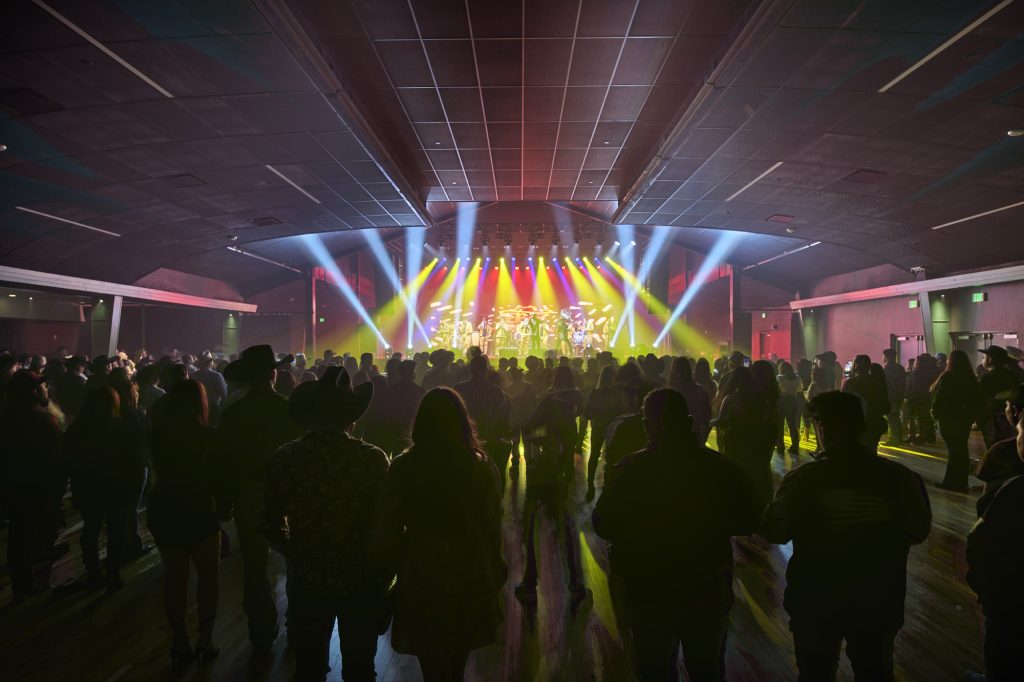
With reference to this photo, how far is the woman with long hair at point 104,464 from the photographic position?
3.53 metres

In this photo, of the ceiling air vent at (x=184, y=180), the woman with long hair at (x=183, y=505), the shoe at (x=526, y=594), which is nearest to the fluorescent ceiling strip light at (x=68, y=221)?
the ceiling air vent at (x=184, y=180)

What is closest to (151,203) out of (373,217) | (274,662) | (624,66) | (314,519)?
(373,217)

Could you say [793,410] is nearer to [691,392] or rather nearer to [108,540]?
[691,392]

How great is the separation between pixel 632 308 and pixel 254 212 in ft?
56.1

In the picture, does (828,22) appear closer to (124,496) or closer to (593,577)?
(593,577)

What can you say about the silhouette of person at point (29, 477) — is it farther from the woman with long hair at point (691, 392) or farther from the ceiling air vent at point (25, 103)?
the woman with long hair at point (691, 392)

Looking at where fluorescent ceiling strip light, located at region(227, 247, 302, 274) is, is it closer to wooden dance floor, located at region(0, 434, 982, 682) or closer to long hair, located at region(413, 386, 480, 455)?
wooden dance floor, located at region(0, 434, 982, 682)

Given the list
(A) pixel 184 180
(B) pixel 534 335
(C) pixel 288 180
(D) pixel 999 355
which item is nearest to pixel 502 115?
(C) pixel 288 180

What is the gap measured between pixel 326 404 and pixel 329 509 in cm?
36

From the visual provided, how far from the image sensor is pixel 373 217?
11773 millimetres

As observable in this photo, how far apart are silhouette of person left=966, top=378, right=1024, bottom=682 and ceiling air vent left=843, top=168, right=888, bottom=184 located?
7666 mm

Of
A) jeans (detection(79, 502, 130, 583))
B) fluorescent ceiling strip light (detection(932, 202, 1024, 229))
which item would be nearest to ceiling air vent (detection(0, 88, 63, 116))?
jeans (detection(79, 502, 130, 583))

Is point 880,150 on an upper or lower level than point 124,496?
upper

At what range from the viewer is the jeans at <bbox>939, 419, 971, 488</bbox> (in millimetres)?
5926
